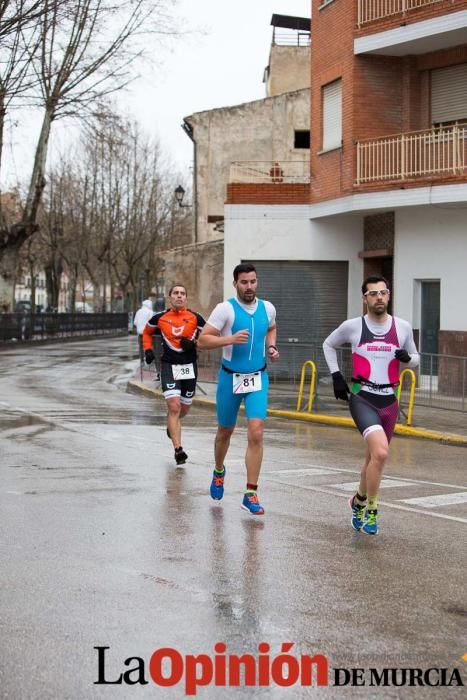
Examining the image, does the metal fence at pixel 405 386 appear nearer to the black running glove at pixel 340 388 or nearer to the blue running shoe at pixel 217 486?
the blue running shoe at pixel 217 486

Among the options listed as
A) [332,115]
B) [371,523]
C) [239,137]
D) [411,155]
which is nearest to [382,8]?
[332,115]

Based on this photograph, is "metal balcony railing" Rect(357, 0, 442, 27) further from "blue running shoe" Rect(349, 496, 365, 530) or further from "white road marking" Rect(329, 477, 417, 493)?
"blue running shoe" Rect(349, 496, 365, 530)

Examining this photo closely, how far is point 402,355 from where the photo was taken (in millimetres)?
8109

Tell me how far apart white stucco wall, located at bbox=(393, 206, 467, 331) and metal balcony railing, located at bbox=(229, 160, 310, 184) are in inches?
153

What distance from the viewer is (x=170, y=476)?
1089cm

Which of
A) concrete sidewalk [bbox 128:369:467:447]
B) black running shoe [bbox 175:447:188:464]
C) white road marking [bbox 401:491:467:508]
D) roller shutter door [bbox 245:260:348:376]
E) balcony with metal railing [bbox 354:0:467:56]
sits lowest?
concrete sidewalk [bbox 128:369:467:447]

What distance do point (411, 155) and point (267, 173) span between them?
550 centimetres

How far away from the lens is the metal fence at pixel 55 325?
45.7 meters

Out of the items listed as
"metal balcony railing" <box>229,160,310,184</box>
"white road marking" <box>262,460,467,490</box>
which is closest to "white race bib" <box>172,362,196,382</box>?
"white road marking" <box>262,460,467,490</box>

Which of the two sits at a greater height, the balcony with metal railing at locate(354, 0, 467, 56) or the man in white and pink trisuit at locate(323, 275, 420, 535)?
the balcony with metal railing at locate(354, 0, 467, 56)

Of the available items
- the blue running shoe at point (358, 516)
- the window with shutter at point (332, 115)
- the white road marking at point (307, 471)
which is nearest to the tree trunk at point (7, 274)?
the window with shutter at point (332, 115)

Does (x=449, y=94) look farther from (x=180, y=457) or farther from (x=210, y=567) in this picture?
(x=210, y=567)

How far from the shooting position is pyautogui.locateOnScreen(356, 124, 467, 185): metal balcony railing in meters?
22.4

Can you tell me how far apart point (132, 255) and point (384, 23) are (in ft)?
166
